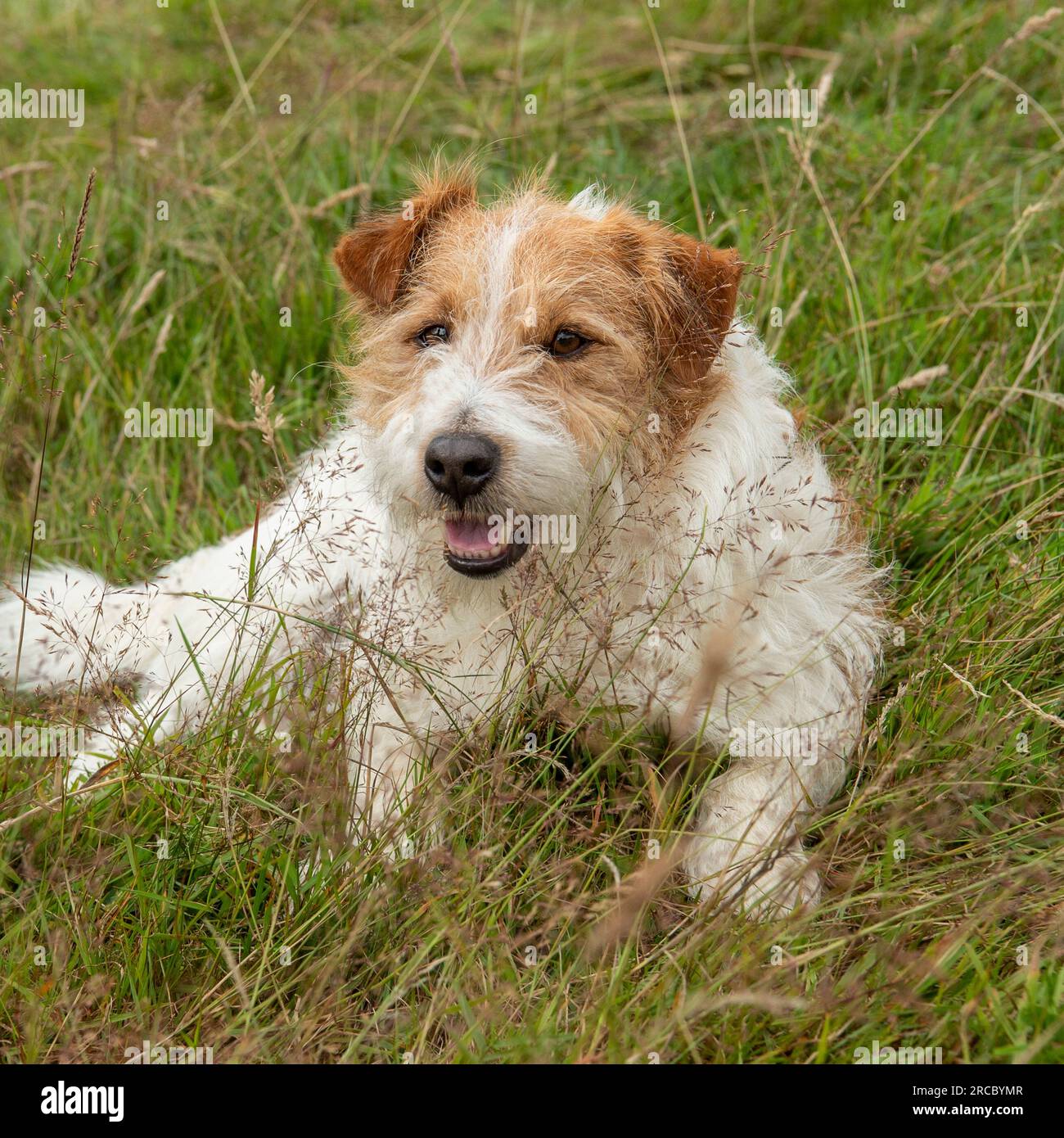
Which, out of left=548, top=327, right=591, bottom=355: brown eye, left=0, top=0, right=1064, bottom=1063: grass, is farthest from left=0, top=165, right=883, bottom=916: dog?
left=0, top=0, right=1064, bottom=1063: grass

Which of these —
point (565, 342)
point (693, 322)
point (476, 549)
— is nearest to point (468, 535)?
point (476, 549)

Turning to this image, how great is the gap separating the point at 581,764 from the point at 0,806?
1.49 meters

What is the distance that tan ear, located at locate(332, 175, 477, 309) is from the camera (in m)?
3.49

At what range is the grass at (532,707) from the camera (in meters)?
2.51

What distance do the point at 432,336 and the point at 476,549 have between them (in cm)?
67

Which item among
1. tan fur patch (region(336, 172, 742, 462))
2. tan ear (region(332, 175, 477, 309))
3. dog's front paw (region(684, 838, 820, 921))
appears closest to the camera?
dog's front paw (region(684, 838, 820, 921))

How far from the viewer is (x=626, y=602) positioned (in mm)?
3234

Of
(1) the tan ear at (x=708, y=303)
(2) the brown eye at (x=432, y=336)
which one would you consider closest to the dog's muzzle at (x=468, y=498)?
(2) the brown eye at (x=432, y=336)

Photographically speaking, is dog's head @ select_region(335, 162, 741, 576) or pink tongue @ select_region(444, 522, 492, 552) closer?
dog's head @ select_region(335, 162, 741, 576)

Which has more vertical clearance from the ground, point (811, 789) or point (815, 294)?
point (815, 294)

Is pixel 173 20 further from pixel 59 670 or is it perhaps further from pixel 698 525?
pixel 698 525

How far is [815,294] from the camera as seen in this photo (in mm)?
4668

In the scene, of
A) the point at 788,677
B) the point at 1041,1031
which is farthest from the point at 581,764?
the point at 1041,1031

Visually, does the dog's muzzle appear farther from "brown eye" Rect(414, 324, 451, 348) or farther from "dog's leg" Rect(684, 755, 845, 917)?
"dog's leg" Rect(684, 755, 845, 917)
